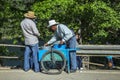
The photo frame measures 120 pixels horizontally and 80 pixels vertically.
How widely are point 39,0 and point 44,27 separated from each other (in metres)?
1.77

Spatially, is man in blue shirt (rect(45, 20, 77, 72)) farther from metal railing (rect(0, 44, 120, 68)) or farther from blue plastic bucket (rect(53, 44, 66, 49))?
metal railing (rect(0, 44, 120, 68))

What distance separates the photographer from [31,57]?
1088 centimetres

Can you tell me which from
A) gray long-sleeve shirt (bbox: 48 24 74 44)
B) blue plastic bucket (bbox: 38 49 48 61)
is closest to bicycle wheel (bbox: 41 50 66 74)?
blue plastic bucket (bbox: 38 49 48 61)

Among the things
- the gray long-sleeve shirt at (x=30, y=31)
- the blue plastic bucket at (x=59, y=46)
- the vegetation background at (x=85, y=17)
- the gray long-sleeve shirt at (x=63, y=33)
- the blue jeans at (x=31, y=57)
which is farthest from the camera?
the vegetation background at (x=85, y=17)

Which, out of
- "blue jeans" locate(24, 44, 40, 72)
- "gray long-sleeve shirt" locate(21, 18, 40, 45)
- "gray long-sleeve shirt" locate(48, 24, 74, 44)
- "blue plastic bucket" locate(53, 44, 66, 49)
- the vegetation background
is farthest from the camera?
the vegetation background

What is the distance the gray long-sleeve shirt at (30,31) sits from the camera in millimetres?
10516

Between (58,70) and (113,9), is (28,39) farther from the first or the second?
(113,9)

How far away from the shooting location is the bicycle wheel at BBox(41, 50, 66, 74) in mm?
10544

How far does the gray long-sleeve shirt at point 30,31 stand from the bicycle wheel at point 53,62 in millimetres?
532

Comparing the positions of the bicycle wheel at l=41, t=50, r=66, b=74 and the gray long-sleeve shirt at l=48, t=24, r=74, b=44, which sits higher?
the gray long-sleeve shirt at l=48, t=24, r=74, b=44

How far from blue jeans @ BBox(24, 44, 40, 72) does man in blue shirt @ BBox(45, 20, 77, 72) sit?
551mm

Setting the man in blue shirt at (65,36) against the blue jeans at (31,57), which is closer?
the man in blue shirt at (65,36)

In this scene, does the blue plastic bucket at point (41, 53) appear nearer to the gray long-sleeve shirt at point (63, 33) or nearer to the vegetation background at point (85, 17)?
the gray long-sleeve shirt at point (63, 33)

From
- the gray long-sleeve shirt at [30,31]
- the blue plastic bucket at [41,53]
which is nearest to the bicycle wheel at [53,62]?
the blue plastic bucket at [41,53]
